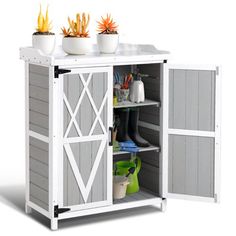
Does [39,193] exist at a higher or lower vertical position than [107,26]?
lower

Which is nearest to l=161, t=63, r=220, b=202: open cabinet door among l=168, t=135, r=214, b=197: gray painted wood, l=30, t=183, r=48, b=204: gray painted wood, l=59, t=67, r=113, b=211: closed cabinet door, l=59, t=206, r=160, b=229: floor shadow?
l=168, t=135, r=214, b=197: gray painted wood

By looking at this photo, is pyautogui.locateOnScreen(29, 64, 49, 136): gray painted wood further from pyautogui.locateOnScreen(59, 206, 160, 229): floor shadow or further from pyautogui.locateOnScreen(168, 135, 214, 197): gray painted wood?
pyautogui.locateOnScreen(168, 135, 214, 197): gray painted wood

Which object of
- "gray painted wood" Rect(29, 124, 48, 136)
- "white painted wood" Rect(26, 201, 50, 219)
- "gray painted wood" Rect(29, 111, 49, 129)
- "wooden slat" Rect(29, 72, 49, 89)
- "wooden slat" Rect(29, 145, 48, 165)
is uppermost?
"wooden slat" Rect(29, 72, 49, 89)

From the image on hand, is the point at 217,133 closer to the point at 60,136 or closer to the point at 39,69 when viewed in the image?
the point at 60,136

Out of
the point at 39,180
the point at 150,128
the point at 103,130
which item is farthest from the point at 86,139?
the point at 150,128

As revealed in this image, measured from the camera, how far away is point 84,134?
753 centimetres

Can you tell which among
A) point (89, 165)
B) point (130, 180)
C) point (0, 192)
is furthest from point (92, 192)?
point (0, 192)

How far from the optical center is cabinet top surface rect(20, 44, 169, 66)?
7.34 meters

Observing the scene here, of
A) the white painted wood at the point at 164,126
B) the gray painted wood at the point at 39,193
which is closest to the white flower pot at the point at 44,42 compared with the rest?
the white painted wood at the point at 164,126

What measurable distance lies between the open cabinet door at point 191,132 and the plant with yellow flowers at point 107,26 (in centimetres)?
58

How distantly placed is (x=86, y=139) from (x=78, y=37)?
2.90 feet

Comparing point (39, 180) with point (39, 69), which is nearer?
point (39, 69)

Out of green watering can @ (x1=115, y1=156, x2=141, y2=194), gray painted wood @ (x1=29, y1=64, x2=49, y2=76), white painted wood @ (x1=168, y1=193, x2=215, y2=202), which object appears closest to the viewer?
gray painted wood @ (x1=29, y1=64, x2=49, y2=76)

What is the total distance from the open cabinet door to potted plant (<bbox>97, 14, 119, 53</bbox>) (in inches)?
19.8
